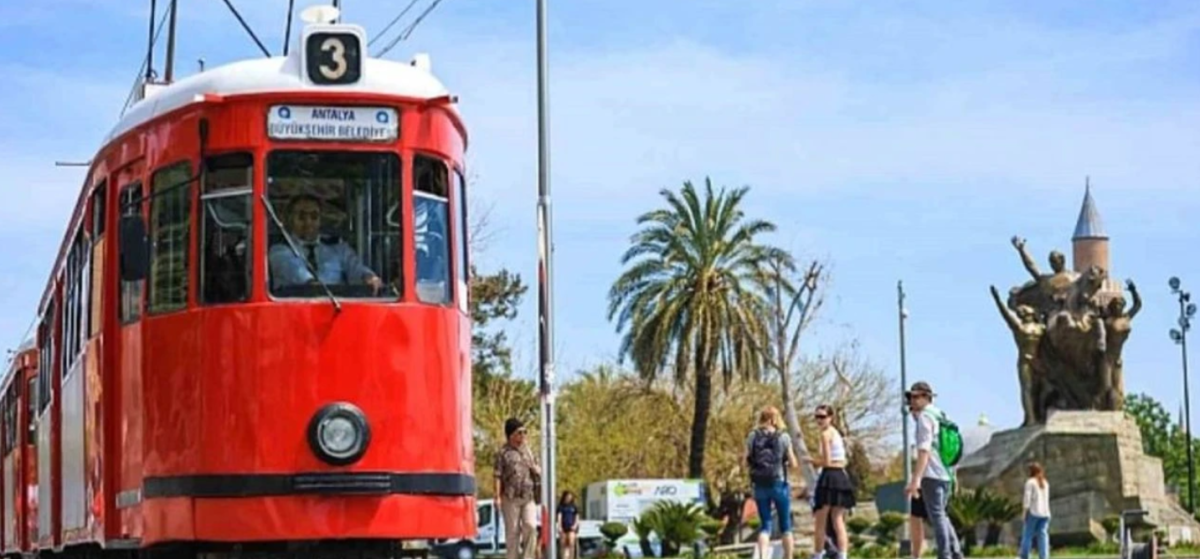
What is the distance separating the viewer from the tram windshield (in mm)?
13609

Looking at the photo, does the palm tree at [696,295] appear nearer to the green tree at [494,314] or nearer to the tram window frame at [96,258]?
the green tree at [494,314]

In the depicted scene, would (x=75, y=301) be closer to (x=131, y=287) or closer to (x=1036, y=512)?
(x=131, y=287)

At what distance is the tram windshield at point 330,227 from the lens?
44.7 feet

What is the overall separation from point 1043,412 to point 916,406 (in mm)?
31406

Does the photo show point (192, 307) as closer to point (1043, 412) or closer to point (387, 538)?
point (387, 538)

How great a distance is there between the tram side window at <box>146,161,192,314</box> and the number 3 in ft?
3.17

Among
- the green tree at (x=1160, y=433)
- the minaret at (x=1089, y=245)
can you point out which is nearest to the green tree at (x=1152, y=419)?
the green tree at (x=1160, y=433)

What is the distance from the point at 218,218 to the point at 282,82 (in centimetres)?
87

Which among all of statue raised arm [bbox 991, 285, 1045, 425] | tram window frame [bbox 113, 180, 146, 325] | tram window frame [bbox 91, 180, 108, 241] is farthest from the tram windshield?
statue raised arm [bbox 991, 285, 1045, 425]

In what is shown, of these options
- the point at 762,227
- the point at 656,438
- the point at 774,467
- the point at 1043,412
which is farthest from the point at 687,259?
the point at 774,467

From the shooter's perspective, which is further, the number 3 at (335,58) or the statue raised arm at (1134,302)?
the statue raised arm at (1134,302)

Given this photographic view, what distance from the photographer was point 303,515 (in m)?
13.5

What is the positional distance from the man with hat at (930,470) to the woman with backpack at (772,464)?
1.82 meters

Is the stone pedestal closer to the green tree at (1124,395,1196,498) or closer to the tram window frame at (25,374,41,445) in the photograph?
the tram window frame at (25,374,41,445)
